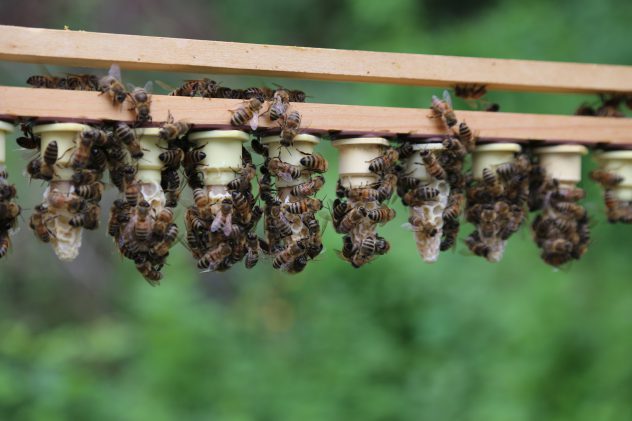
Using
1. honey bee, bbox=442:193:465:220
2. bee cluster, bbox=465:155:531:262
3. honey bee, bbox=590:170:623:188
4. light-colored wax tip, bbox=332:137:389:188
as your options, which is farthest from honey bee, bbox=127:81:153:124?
honey bee, bbox=590:170:623:188

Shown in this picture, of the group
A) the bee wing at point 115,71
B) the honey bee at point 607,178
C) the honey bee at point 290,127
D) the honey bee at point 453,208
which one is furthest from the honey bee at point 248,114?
the honey bee at point 607,178

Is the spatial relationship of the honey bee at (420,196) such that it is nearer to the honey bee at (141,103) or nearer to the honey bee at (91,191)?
the honey bee at (141,103)

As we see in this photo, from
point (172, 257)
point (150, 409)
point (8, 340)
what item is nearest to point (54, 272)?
point (172, 257)

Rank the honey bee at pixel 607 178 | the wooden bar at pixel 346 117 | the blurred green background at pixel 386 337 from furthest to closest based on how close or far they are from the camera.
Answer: the blurred green background at pixel 386 337, the honey bee at pixel 607 178, the wooden bar at pixel 346 117

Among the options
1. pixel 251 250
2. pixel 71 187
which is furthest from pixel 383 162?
pixel 71 187

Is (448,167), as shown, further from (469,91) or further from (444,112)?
(469,91)
